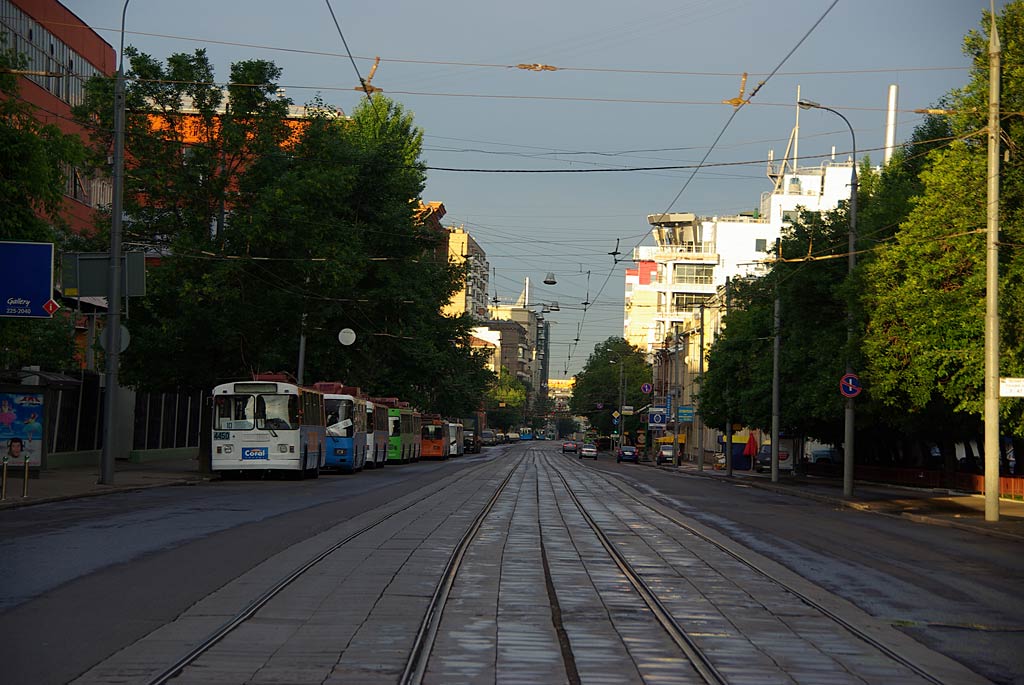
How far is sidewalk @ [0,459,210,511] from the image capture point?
26.3 meters

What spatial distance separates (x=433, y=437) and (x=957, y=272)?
59.9 meters

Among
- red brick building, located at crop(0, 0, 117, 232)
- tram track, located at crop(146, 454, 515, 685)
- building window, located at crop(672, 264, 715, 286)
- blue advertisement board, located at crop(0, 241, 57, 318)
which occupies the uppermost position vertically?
building window, located at crop(672, 264, 715, 286)

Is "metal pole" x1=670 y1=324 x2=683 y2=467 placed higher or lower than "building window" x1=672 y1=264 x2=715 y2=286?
lower

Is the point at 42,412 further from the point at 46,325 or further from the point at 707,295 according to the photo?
the point at 707,295

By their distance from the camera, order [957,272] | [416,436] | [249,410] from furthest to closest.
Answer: [416,436]
[249,410]
[957,272]

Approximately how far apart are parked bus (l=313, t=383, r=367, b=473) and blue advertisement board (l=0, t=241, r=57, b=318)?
76.0ft

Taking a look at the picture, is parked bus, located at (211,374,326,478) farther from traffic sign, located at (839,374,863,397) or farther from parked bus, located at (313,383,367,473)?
traffic sign, located at (839,374,863,397)

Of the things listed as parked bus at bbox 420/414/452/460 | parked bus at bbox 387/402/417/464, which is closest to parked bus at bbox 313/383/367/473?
parked bus at bbox 387/402/417/464

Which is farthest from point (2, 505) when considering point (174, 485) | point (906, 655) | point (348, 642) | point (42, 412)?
point (906, 655)

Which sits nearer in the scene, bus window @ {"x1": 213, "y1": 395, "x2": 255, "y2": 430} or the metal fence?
bus window @ {"x1": 213, "y1": 395, "x2": 255, "y2": 430}

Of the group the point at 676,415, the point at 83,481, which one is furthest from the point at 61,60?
the point at 676,415

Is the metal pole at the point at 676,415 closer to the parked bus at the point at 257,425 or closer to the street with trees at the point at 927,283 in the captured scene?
the street with trees at the point at 927,283

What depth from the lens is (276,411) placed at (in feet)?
132

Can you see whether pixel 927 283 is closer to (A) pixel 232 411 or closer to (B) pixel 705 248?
(A) pixel 232 411
